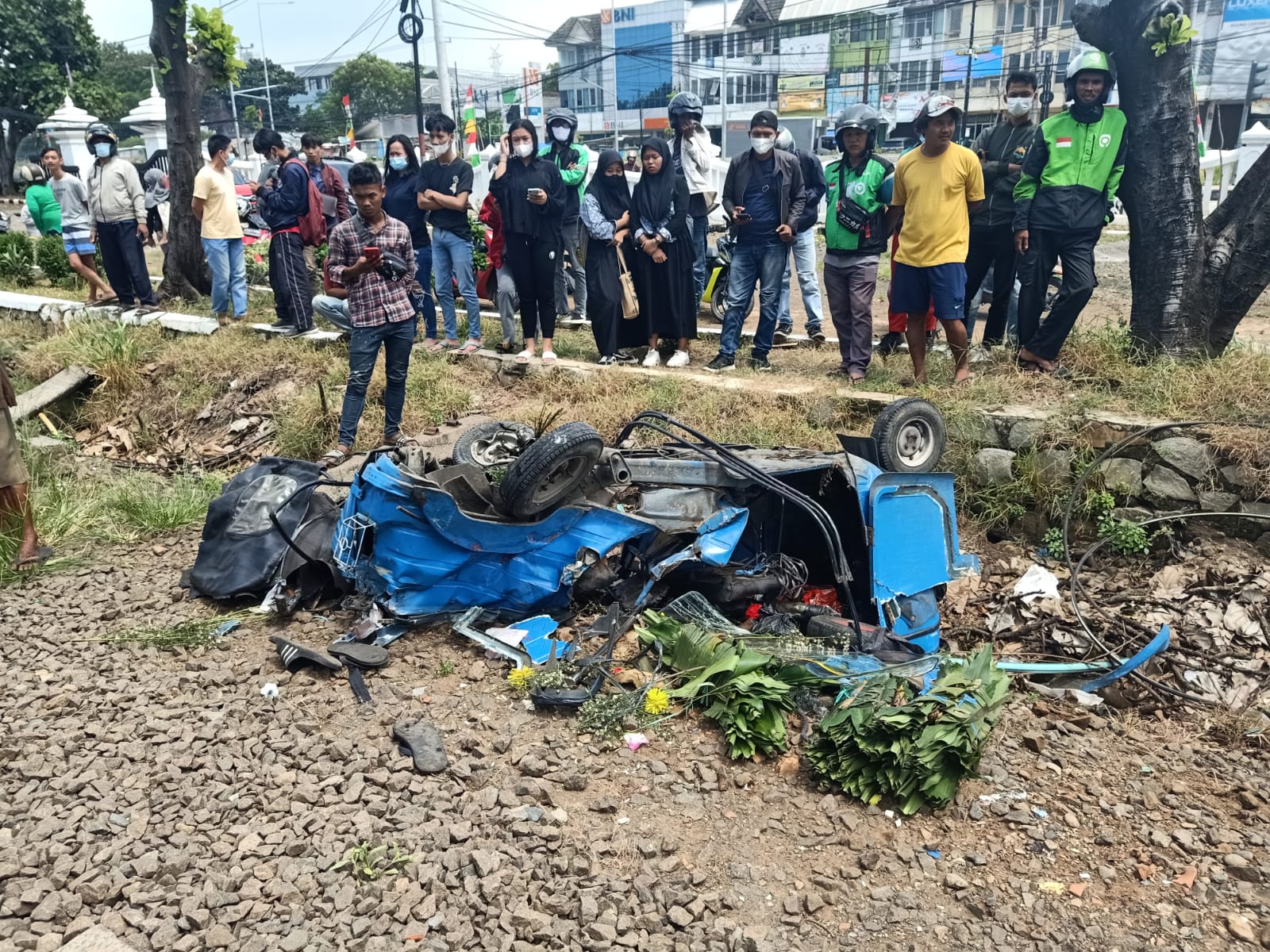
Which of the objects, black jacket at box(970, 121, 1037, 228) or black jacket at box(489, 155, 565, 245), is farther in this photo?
black jacket at box(489, 155, 565, 245)

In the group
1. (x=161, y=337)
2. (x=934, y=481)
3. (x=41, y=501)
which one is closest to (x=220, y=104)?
(x=161, y=337)

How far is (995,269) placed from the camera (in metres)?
6.99

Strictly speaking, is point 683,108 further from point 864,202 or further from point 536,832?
point 536,832

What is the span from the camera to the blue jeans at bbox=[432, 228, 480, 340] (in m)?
7.91

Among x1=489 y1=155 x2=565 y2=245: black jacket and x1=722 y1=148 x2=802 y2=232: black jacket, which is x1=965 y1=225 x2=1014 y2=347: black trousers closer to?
x1=722 y1=148 x2=802 y2=232: black jacket

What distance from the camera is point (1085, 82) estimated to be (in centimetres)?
573

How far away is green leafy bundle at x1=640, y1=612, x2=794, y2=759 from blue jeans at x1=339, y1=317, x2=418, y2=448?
325 cm

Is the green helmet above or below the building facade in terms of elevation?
below

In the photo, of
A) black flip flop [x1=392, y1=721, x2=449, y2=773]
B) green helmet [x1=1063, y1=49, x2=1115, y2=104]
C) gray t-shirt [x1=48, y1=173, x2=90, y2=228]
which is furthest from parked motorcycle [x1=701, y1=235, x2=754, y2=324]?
gray t-shirt [x1=48, y1=173, x2=90, y2=228]

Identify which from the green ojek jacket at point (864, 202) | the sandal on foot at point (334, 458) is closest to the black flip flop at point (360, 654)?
the sandal on foot at point (334, 458)

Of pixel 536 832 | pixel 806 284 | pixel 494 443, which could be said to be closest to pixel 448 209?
pixel 806 284

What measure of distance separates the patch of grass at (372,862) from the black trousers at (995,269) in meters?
5.57

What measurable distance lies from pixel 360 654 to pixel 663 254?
4408 mm

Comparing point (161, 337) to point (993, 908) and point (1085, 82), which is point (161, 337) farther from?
point (993, 908)
